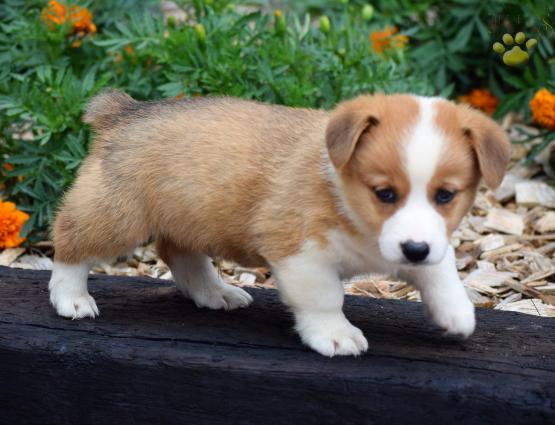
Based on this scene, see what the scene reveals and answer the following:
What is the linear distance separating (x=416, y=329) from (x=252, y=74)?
2488 millimetres

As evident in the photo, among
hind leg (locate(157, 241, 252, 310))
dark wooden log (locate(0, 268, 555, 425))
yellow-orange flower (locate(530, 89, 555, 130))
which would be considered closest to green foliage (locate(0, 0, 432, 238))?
yellow-orange flower (locate(530, 89, 555, 130))

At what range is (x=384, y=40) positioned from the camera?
7.06 meters

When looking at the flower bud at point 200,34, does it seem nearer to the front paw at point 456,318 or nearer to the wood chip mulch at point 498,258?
the wood chip mulch at point 498,258

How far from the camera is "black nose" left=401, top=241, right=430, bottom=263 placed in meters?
3.52

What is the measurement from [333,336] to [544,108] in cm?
340

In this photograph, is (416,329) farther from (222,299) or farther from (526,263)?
(526,263)

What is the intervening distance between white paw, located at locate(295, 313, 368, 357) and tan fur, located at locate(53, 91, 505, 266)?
33cm

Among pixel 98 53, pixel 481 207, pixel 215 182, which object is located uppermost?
pixel 215 182

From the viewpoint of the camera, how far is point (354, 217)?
3.88 metres

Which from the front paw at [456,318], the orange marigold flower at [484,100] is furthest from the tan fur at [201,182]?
the orange marigold flower at [484,100]

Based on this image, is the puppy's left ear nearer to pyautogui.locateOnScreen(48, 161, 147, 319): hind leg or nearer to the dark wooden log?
the dark wooden log

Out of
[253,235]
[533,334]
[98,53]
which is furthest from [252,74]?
[533,334]

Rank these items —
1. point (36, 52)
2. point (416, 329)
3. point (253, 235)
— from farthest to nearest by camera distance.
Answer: point (36, 52)
point (416, 329)
point (253, 235)

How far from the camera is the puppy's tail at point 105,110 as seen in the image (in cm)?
→ 470
